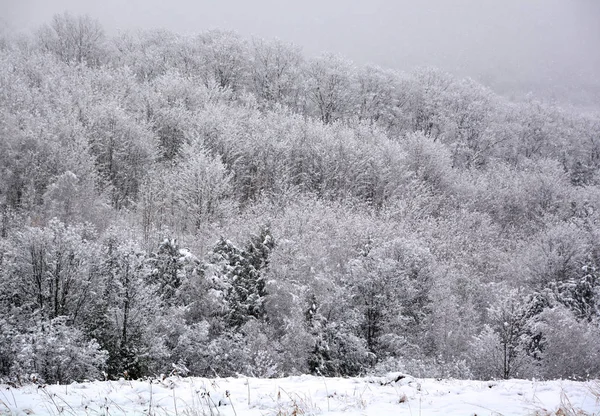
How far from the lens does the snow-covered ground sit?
5508 mm

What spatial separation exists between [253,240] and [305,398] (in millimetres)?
18913

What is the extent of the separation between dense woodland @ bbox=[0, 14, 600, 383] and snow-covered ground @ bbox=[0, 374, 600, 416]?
1279 mm

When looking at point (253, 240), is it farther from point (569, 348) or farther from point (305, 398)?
point (569, 348)

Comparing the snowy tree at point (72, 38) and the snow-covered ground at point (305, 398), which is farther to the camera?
the snowy tree at point (72, 38)

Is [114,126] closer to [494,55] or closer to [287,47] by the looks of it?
[287,47]

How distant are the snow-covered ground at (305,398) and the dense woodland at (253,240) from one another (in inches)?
50.3

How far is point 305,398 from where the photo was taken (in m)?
6.01

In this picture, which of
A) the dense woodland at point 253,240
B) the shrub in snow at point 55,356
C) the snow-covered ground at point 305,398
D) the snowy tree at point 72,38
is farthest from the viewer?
the snowy tree at point 72,38

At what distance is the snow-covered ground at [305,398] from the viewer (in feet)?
18.1

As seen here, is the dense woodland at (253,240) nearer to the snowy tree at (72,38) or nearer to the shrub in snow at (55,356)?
the shrub in snow at (55,356)

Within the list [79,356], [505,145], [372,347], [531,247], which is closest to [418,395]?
[79,356]

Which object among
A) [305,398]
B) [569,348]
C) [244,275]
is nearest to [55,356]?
[244,275]

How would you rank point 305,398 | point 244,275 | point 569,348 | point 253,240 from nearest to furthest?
point 305,398, point 569,348, point 244,275, point 253,240

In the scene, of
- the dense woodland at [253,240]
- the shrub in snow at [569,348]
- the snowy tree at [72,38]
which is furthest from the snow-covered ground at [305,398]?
the snowy tree at [72,38]
